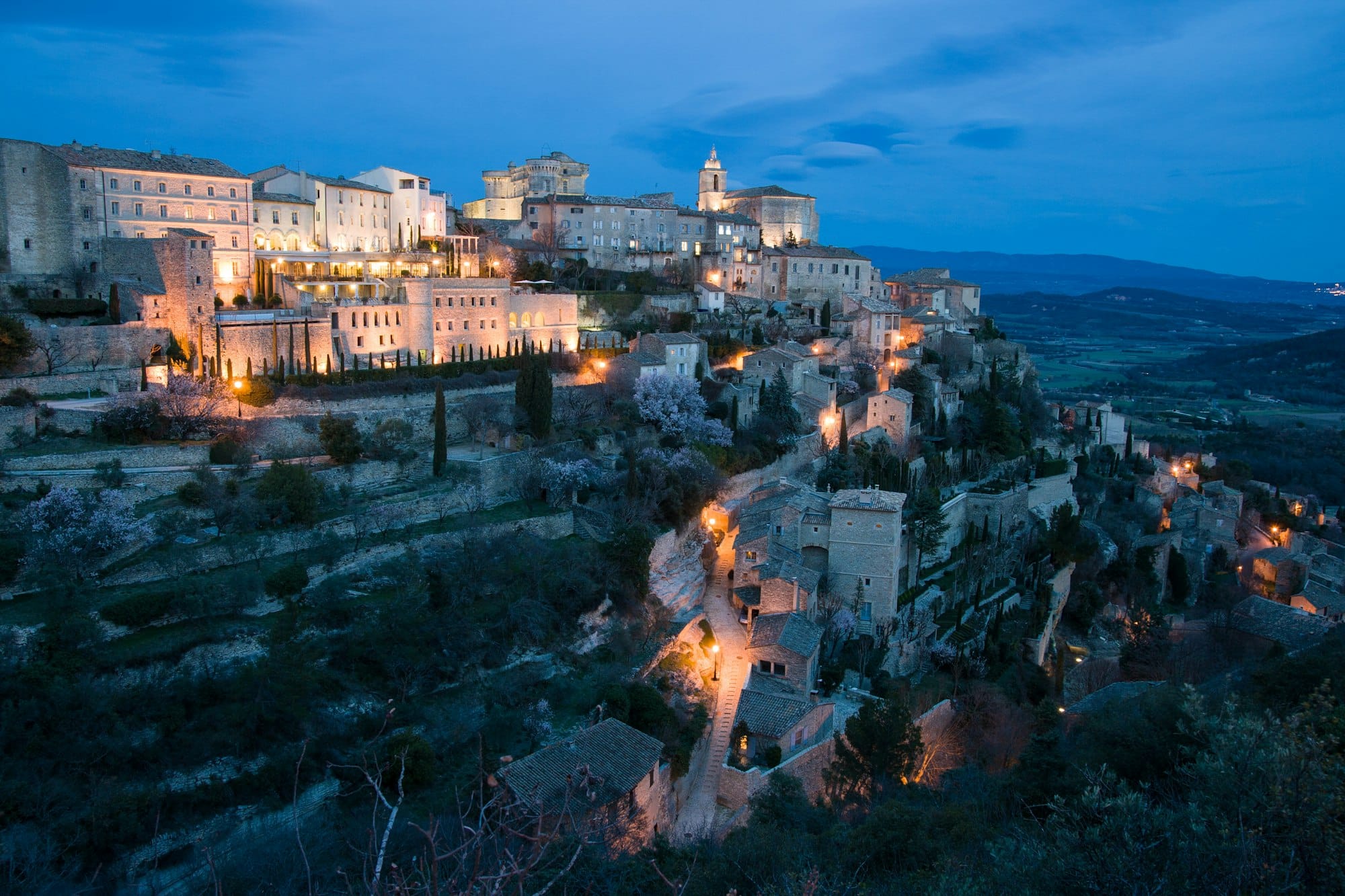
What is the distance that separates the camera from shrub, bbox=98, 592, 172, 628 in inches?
560

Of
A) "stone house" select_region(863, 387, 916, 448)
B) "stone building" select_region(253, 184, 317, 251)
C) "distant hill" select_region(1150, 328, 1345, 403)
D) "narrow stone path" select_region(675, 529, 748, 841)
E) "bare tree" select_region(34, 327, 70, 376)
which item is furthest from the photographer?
"distant hill" select_region(1150, 328, 1345, 403)

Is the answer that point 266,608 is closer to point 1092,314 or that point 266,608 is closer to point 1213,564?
point 1213,564

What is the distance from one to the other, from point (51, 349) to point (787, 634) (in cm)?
1853

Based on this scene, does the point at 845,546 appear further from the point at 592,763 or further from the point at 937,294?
the point at 937,294

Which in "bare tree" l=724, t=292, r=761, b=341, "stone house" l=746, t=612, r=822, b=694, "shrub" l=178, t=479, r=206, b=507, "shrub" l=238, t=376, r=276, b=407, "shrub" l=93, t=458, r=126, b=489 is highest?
"bare tree" l=724, t=292, r=761, b=341

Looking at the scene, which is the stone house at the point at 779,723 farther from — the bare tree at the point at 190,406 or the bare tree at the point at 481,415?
the bare tree at the point at 190,406

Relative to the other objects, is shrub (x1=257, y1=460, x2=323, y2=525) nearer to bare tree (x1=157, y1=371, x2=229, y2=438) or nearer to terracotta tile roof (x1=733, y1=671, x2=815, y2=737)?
bare tree (x1=157, y1=371, x2=229, y2=438)

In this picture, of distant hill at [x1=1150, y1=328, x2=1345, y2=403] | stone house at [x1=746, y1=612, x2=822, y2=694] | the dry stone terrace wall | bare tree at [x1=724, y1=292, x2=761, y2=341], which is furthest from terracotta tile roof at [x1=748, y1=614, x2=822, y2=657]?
distant hill at [x1=1150, y1=328, x2=1345, y2=403]

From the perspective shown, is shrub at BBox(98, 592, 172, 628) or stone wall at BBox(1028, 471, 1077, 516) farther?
stone wall at BBox(1028, 471, 1077, 516)

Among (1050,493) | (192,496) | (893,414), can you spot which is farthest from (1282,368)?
(192,496)

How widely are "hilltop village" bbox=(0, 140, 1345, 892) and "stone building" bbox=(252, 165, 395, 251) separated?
20 cm

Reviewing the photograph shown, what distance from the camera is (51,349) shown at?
2180 cm

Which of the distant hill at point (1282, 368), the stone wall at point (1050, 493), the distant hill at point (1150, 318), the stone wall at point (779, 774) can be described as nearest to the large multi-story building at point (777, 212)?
the stone wall at point (1050, 493)

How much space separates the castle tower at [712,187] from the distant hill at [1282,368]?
183ft
